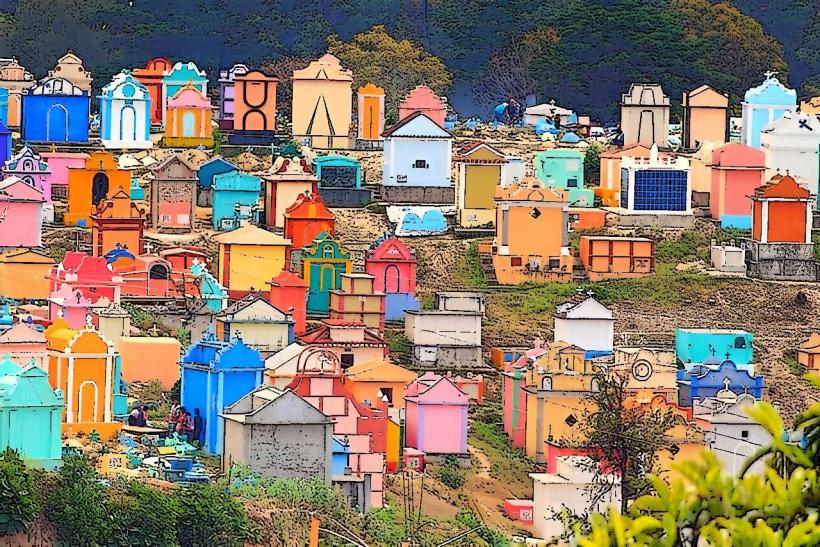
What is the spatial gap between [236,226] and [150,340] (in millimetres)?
8942

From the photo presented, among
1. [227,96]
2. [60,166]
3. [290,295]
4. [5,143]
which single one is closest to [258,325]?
[290,295]

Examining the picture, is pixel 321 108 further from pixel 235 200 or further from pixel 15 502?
pixel 15 502

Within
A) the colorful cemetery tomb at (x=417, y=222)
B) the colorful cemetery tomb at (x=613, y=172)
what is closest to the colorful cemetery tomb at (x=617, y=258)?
the colorful cemetery tomb at (x=417, y=222)

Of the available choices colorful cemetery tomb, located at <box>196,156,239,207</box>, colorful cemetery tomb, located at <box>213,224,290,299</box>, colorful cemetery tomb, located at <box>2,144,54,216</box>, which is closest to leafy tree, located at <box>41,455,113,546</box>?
colorful cemetery tomb, located at <box>213,224,290,299</box>

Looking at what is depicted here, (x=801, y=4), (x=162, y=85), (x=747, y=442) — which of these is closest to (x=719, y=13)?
(x=801, y=4)

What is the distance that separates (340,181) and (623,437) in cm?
1469

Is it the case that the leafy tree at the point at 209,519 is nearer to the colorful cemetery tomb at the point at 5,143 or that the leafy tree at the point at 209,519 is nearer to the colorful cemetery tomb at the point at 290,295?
the colorful cemetery tomb at the point at 290,295

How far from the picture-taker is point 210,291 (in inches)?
1351

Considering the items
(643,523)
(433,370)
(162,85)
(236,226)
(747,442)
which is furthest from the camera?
(162,85)

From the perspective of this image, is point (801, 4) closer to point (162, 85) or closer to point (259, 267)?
point (162, 85)

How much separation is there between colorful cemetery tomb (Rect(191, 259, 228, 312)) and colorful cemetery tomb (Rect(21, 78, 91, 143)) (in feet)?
29.4

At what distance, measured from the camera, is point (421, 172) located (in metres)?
42.1

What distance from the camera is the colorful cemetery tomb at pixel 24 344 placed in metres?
28.1

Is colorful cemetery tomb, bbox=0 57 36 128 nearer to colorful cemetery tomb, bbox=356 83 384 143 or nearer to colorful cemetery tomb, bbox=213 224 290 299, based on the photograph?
colorful cemetery tomb, bbox=356 83 384 143
